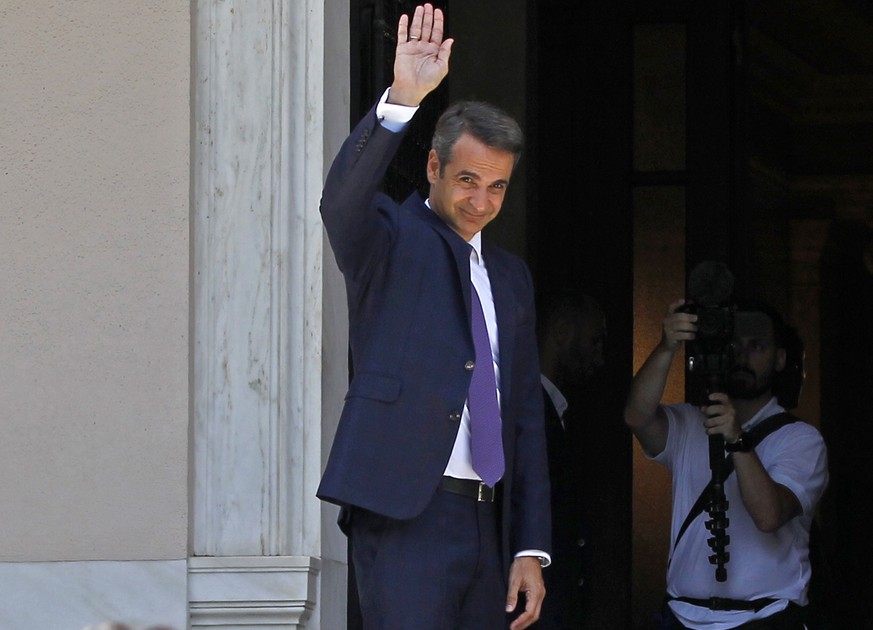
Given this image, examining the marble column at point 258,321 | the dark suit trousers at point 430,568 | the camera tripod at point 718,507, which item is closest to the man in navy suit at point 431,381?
the dark suit trousers at point 430,568

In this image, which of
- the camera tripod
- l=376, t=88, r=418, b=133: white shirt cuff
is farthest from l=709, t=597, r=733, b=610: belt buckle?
l=376, t=88, r=418, b=133: white shirt cuff

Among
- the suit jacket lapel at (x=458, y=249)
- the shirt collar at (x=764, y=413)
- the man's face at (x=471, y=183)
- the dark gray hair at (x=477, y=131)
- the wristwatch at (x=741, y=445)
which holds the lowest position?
the wristwatch at (x=741, y=445)

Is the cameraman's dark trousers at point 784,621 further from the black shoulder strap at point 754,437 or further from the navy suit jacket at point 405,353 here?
the navy suit jacket at point 405,353

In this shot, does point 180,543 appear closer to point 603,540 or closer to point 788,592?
point 788,592

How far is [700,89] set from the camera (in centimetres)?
786

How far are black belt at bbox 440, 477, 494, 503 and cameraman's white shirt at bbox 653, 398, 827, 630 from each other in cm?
159

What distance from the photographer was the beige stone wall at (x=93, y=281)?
4.49 meters

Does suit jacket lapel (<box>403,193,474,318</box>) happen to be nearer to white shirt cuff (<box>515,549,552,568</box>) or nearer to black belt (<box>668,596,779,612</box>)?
white shirt cuff (<box>515,549,552,568</box>)

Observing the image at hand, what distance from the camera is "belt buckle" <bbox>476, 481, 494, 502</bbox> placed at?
12.3 feet

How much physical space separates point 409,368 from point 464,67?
451 cm

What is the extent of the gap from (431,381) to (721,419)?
62.6 inches

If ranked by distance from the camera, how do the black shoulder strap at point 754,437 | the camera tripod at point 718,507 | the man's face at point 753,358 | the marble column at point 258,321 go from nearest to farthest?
the marble column at point 258,321 < the camera tripod at point 718,507 < the black shoulder strap at point 754,437 < the man's face at point 753,358

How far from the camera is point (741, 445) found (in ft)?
16.6

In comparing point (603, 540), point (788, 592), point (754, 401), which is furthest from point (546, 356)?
point (603, 540)
